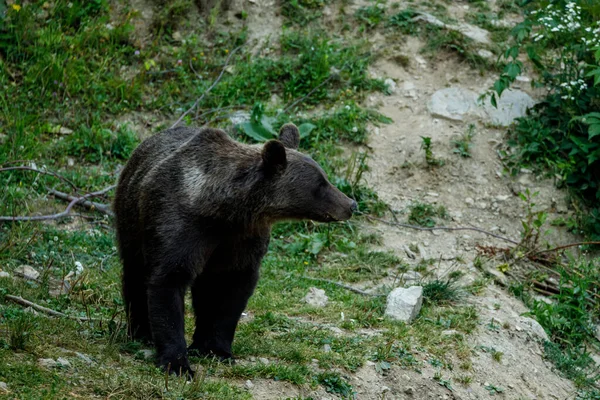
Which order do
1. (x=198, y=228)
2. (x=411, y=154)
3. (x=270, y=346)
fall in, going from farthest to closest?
(x=411, y=154), (x=270, y=346), (x=198, y=228)

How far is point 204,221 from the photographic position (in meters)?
5.66

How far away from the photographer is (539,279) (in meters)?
9.06

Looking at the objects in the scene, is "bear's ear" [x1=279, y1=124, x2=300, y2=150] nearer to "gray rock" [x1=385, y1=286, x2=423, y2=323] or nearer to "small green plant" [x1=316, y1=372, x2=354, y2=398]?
"small green plant" [x1=316, y1=372, x2=354, y2=398]

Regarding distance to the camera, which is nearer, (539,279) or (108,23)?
(539,279)

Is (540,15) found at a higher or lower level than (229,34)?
higher

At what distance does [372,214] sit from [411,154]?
133cm

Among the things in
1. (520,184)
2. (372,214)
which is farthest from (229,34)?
(520,184)

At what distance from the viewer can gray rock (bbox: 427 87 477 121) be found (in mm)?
11203

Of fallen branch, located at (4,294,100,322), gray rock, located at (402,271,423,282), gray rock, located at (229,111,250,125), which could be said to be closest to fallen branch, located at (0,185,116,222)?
fallen branch, located at (4,294,100,322)

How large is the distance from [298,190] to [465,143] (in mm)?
5466

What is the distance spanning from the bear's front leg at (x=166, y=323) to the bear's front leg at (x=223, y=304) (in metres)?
0.42

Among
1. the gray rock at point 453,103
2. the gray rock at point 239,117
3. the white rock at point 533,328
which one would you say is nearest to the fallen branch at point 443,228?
the white rock at point 533,328

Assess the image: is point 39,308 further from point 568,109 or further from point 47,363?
point 568,109

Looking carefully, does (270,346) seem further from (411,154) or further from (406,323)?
(411,154)
